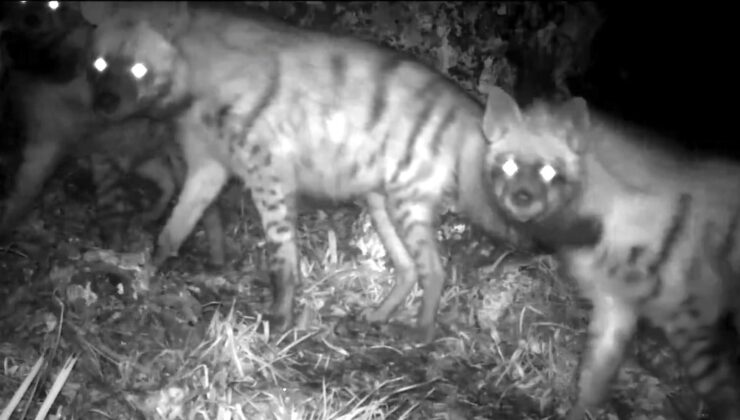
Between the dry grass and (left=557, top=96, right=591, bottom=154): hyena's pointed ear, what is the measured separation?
1.10ft

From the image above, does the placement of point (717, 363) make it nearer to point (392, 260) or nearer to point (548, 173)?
point (548, 173)

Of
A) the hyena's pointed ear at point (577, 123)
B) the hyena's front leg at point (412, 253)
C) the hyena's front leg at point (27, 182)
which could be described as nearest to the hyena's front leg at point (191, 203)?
the hyena's front leg at point (27, 182)

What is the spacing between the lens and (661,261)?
1.94 meters

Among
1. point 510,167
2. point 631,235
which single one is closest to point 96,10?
point 510,167

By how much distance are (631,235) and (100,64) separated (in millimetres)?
1384

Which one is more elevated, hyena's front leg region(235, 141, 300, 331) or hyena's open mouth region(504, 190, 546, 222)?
hyena's open mouth region(504, 190, 546, 222)

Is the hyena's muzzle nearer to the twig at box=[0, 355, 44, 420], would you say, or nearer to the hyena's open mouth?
the hyena's open mouth

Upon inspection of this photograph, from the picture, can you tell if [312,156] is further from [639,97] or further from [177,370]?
[639,97]

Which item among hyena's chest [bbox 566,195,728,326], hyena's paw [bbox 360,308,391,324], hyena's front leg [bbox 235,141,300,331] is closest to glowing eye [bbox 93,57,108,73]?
hyena's front leg [bbox 235,141,300,331]

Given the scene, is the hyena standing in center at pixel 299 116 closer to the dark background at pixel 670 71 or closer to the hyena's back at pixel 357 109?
the hyena's back at pixel 357 109

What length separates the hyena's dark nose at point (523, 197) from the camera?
1.95 m

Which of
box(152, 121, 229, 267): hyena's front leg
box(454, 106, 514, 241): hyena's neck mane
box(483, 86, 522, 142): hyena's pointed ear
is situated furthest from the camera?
box(152, 121, 229, 267): hyena's front leg

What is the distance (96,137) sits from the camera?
2.31 m

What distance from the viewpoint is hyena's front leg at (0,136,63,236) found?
2.26 meters
